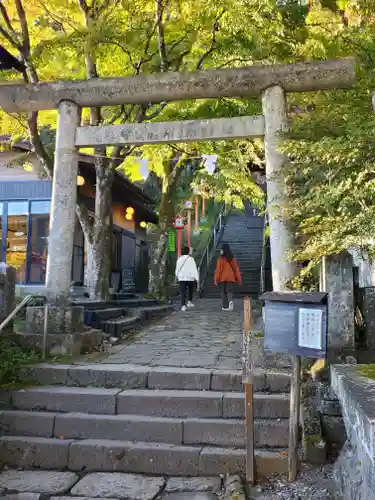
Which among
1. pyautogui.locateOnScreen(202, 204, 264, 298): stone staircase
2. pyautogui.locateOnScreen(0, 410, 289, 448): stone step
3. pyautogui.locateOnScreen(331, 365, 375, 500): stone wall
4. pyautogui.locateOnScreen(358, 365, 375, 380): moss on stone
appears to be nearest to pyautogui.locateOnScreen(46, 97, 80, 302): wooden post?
pyautogui.locateOnScreen(0, 410, 289, 448): stone step

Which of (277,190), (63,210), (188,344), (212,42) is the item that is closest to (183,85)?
(212,42)

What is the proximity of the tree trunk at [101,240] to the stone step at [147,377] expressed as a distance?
5.17 metres

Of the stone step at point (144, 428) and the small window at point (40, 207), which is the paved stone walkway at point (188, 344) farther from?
the small window at point (40, 207)

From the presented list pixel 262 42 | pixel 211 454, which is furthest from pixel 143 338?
pixel 262 42

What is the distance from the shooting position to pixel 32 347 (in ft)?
23.0

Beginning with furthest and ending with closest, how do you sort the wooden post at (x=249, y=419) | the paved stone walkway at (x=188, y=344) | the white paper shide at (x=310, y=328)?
the paved stone walkway at (x=188, y=344)
the wooden post at (x=249, y=419)
the white paper shide at (x=310, y=328)

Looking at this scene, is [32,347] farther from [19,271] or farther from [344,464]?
[19,271]

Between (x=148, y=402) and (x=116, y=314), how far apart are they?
215 inches

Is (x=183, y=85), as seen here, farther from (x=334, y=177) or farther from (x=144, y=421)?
(x=144, y=421)

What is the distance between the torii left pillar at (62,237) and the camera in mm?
7375

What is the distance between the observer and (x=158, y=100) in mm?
8133

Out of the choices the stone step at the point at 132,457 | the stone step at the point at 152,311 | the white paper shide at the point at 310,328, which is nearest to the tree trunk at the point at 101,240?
the stone step at the point at 152,311

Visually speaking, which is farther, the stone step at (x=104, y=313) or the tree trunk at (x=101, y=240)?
the tree trunk at (x=101, y=240)

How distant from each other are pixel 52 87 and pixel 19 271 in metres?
9.44
